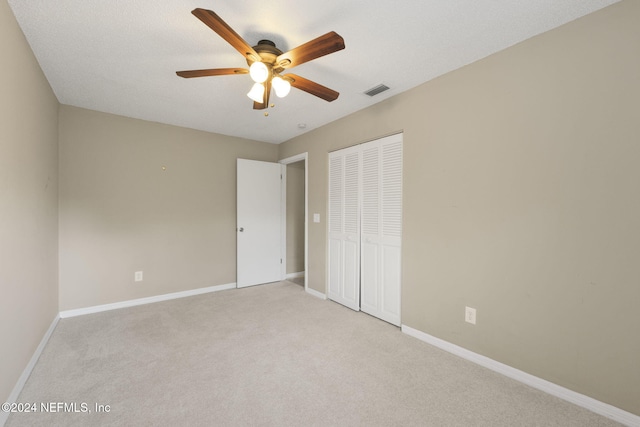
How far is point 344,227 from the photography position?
3.50m

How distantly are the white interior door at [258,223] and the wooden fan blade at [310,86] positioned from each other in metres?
2.51

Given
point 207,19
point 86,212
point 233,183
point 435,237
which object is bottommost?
point 435,237

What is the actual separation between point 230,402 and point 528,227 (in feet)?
7.78

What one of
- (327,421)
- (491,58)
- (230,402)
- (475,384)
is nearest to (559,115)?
(491,58)

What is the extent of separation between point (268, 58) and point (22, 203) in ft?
6.72

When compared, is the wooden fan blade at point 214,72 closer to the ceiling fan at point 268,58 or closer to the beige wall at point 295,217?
the ceiling fan at point 268,58

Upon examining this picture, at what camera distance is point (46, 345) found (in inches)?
96.1

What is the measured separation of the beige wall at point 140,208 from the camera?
316 cm

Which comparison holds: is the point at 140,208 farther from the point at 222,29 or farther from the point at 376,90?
the point at 376,90

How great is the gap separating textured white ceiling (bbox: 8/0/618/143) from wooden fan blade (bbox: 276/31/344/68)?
0.85ft

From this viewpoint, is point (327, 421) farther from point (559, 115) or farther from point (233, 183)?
point (233, 183)

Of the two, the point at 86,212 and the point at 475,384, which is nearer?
the point at 475,384

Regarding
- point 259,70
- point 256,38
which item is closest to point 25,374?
point 259,70

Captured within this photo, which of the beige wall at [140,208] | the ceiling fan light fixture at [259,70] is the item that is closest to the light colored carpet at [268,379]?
the beige wall at [140,208]
